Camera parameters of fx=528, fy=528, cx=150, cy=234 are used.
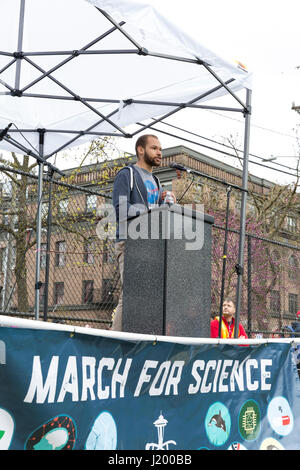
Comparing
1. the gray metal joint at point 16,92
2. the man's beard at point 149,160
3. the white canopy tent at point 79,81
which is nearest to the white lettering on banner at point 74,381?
the man's beard at point 149,160

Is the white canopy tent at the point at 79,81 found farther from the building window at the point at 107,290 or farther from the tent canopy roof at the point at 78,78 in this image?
the building window at the point at 107,290

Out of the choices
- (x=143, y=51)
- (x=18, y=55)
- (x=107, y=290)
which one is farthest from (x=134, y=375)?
(x=107, y=290)

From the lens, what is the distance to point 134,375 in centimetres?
287

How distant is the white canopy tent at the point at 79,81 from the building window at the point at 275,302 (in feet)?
22.5

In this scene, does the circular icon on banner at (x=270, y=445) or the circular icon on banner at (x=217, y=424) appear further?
the circular icon on banner at (x=270, y=445)

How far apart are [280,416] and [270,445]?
0.74ft

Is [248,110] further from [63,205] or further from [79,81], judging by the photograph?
[63,205]

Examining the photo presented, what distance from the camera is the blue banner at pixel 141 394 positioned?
235 cm

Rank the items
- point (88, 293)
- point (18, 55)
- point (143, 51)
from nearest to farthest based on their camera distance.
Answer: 1. point (143, 51)
2. point (18, 55)
3. point (88, 293)

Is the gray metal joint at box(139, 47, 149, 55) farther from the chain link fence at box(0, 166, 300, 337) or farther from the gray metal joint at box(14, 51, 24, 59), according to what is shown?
the chain link fence at box(0, 166, 300, 337)

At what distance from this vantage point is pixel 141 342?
2.89 metres

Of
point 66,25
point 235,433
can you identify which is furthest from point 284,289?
point 235,433

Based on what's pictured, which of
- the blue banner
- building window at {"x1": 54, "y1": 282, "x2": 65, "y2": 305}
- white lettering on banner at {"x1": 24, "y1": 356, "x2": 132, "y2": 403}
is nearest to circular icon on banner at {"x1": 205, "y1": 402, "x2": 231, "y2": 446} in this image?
the blue banner
